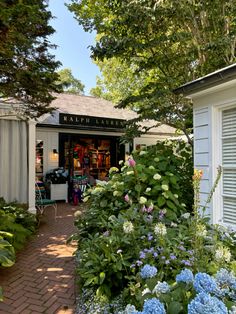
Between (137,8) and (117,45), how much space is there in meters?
0.79

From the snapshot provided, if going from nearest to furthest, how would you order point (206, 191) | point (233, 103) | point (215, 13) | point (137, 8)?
point (233, 103) < point (206, 191) < point (137, 8) < point (215, 13)

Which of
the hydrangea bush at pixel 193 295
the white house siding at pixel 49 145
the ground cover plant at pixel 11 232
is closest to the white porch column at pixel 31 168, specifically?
the ground cover plant at pixel 11 232

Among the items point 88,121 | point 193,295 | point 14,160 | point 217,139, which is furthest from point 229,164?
point 88,121

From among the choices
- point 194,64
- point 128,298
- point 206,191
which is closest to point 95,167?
point 194,64

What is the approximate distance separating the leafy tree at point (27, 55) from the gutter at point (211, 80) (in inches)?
106

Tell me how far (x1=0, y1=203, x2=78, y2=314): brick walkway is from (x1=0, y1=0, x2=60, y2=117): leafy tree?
10.3 feet

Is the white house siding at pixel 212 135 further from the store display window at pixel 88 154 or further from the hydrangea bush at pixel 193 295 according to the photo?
the store display window at pixel 88 154

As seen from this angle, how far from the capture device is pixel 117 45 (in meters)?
5.09

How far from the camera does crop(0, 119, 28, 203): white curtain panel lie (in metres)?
6.62

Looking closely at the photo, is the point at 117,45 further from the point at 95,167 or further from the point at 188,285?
the point at 95,167

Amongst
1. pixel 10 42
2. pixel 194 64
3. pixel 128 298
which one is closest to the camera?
pixel 128 298

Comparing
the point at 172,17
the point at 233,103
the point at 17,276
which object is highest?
the point at 172,17

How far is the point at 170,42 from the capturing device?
5535 millimetres

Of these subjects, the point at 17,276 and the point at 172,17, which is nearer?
the point at 17,276
